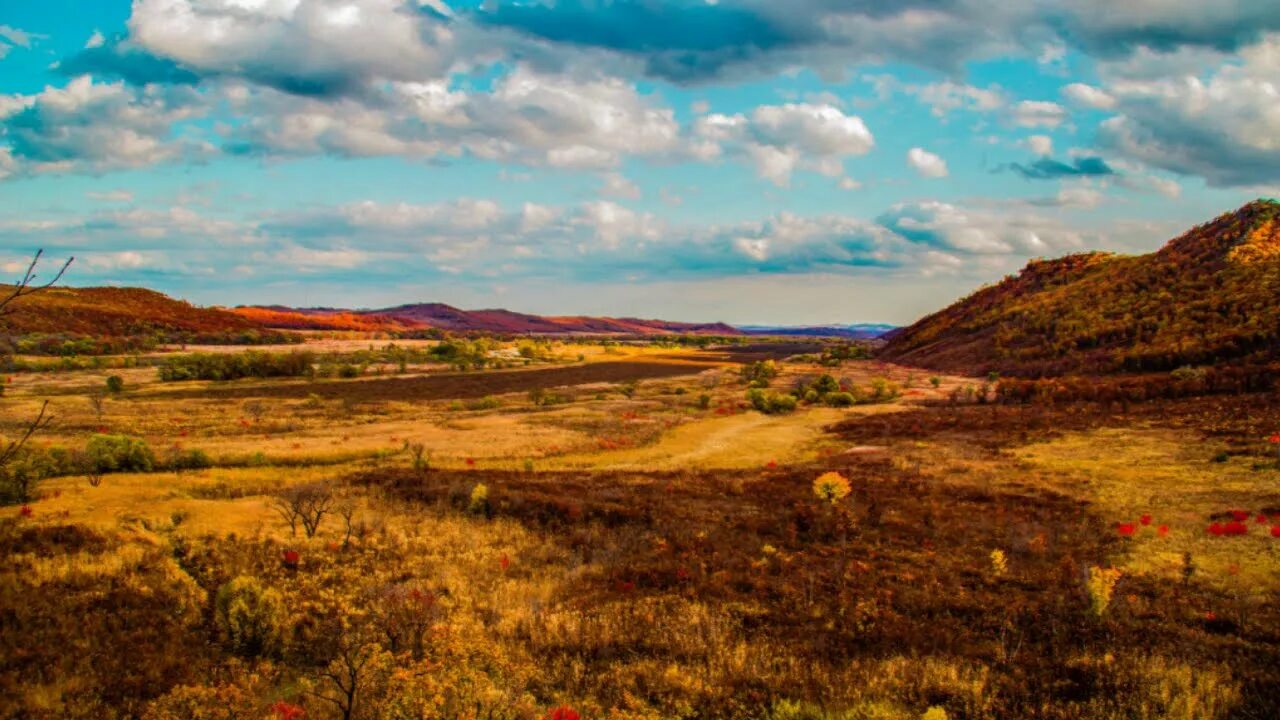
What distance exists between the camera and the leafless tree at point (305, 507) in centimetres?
1723

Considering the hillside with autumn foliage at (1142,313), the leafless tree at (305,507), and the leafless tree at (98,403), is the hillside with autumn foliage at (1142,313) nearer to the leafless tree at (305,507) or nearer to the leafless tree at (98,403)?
the leafless tree at (305,507)

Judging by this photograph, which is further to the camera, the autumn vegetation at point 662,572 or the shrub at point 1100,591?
the shrub at point 1100,591

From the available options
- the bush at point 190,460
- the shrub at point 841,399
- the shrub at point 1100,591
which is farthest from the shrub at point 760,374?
the shrub at point 1100,591

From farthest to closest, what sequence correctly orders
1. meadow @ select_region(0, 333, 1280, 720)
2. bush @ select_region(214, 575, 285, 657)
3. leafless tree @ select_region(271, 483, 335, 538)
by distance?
leafless tree @ select_region(271, 483, 335, 538), bush @ select_region(214, 575, 285, 657), meadow @ select_region(0, 333, 1280, 720)

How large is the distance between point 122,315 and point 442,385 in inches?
4009

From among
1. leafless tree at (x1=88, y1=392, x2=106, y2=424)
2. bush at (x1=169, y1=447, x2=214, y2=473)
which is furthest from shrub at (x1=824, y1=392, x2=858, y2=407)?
leafless tree at (x1=88, y1=392, x2=106, y2=424)

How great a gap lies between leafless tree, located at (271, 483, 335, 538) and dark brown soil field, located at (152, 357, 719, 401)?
4902cm

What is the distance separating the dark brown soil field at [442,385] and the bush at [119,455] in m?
39.5

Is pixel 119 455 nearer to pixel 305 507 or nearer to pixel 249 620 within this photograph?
pixel 305 507

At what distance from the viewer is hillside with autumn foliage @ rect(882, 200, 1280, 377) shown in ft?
163

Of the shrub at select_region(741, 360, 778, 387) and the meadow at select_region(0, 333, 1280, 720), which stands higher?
the shrub at select_region(741, 360, 778, 387)

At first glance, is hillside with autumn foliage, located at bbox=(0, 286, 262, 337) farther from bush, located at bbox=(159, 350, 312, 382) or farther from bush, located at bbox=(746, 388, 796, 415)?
bush, located at bbox=(746, 388, 796, 415)

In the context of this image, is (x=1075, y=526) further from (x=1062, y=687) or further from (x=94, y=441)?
(x=94, y=441)

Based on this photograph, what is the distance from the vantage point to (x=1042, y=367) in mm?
64562
